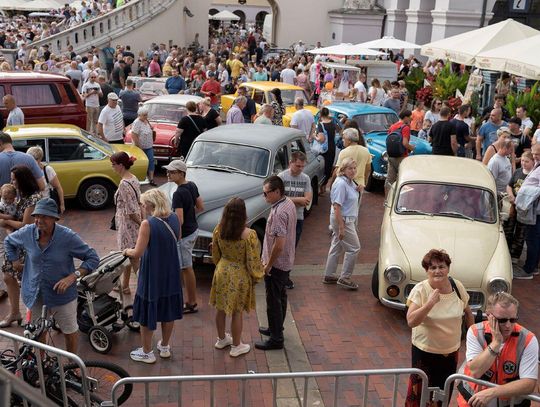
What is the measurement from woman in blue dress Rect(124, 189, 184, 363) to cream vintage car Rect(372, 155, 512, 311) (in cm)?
246

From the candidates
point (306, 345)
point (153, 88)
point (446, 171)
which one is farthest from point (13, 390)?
point (153, 88)

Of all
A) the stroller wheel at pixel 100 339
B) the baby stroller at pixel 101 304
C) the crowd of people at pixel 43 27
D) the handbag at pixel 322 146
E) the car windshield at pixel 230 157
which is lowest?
the stroller wheel at pixel 100 339

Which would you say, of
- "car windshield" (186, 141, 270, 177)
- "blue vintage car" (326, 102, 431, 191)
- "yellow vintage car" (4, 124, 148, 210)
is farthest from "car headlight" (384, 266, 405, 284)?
"blue vintage car" (326, 102, 431, 191)

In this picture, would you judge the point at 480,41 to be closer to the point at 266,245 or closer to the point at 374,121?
the point at 374,121

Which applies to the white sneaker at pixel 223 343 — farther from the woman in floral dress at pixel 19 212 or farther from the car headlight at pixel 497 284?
the car headlight at pixel 497 284

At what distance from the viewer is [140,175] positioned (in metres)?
11.4

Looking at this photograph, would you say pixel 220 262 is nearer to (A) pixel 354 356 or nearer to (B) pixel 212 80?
(A) pixel 354 356

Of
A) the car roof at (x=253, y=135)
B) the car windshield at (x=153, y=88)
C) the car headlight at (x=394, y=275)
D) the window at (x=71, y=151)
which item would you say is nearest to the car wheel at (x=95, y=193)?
the window at (x=71, y=151)

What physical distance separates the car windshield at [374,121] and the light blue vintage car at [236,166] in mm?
3394

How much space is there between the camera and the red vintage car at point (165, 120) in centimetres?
1345

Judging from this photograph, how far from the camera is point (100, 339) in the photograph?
6.41 m

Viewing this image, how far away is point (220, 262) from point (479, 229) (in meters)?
3.29

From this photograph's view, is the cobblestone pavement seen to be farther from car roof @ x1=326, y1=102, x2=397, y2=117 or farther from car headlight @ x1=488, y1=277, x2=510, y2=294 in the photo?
car roof @ x1=326, y1=102, x2=397, y2=117

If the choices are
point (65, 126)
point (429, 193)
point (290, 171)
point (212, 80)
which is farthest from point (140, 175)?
point (212, 80)
